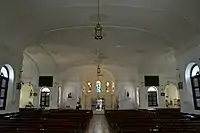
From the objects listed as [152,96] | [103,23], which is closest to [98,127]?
[103,23]

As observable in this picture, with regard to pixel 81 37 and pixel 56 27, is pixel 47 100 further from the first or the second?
pixel 56 27

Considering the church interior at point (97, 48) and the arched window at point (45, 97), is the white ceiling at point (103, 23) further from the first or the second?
the arched window at point (45, 97)

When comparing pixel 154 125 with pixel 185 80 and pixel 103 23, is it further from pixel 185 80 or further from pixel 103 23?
pixel 185 80

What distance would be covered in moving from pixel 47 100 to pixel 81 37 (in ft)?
29.9

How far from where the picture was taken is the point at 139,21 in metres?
8.24

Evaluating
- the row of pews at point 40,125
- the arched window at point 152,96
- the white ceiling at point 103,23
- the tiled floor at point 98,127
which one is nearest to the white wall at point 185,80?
the white ceiling at point 103,23

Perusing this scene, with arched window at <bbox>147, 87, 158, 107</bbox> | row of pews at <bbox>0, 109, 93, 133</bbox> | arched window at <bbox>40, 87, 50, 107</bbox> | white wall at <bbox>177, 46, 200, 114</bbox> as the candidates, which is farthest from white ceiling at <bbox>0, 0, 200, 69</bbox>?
arched window at <bbox>147, 87, 158, 107</bbox>

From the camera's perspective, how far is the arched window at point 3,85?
8.49 m

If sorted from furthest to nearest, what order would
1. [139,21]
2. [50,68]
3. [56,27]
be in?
[50,68] < [56,27] < [139,21]

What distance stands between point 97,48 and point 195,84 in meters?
6.13

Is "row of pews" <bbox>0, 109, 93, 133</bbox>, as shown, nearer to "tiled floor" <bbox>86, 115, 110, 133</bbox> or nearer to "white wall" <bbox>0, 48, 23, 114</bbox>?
"tiled floor" <bbox>86, 115, 110, 133</bbox>

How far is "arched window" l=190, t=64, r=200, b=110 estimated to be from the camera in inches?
349

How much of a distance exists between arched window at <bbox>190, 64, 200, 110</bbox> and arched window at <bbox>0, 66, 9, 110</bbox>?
26.8 feet

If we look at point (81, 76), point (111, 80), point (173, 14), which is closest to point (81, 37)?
point (173, 14)
